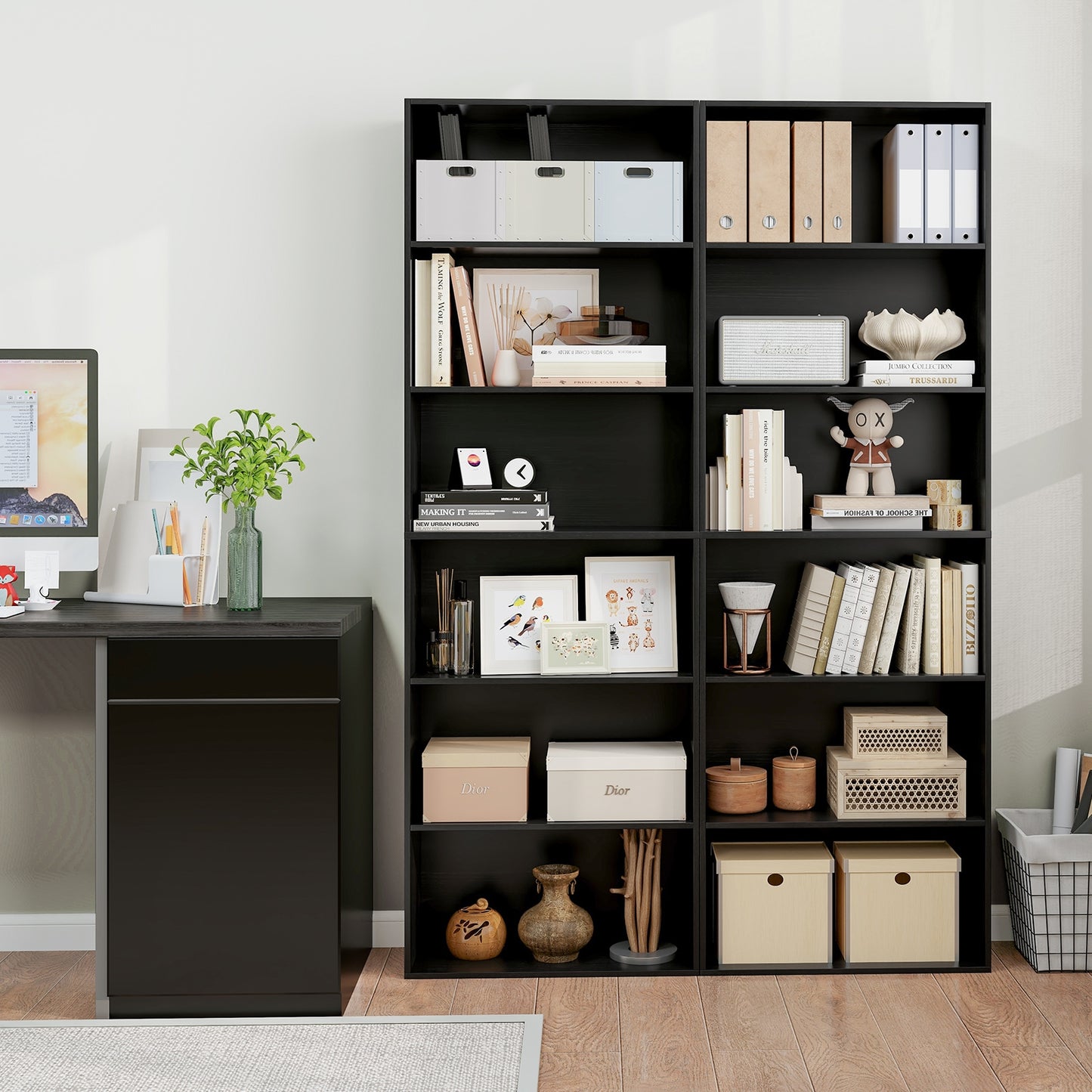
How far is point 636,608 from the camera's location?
8.89 feet

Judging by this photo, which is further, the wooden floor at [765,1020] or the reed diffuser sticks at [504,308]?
the reed diffuser sticks at [504,308]

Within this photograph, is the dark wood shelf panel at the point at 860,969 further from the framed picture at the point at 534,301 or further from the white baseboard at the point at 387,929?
the framed picture at the point at 534,301

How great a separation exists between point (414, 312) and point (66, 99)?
1125 mm

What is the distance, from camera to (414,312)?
8.56 ft

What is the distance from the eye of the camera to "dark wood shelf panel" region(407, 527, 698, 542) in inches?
101

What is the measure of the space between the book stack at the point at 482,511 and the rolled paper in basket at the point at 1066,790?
1.51 m

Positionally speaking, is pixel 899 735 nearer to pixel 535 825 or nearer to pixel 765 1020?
pixel 765 1020

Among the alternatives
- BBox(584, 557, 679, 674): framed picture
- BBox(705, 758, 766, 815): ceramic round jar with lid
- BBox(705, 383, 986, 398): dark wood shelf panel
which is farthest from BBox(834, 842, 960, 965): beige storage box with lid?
BBox(705, 383, 986, 398): dark wood shelf panel

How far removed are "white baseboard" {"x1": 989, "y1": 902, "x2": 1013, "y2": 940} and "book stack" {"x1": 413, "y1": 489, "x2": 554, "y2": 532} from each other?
5.25ft

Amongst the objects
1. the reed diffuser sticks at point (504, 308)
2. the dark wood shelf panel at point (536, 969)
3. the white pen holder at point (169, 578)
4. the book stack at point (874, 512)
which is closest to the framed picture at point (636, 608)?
the book stack at point (874, 512)

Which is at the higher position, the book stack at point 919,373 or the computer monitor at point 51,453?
the book stack at point 919,373

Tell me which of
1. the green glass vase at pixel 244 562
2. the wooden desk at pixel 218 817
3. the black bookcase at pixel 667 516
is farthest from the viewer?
the black bookcase at pixel 667 516

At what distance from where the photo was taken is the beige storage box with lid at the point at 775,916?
2609mm

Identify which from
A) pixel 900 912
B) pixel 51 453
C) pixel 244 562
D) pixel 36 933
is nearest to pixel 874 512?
pixel 900 912
